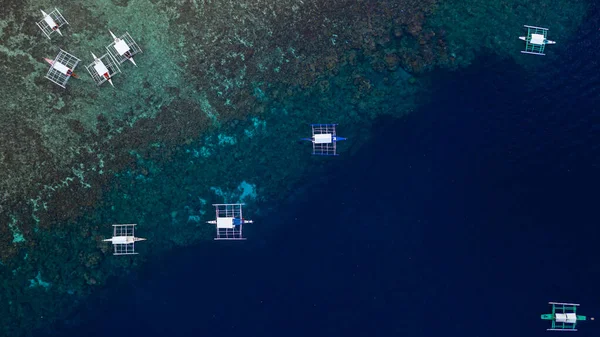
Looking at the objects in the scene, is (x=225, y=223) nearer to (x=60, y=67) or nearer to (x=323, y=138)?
(x=323, y=138)

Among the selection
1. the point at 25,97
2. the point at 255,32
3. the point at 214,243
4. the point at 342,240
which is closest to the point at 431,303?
the point at 342,240

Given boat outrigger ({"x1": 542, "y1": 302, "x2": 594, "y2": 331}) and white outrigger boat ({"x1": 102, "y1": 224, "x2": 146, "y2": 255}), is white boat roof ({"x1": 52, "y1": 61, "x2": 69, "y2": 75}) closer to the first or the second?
white outrigger boat ({"x1": 102, "y1": 224, "x2": 146, "y2": 255})

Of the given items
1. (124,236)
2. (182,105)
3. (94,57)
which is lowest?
(124,236)

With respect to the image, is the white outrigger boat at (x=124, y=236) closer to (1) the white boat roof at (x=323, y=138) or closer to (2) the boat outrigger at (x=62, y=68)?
(2) the boat outrigger at (x=62, y=68)

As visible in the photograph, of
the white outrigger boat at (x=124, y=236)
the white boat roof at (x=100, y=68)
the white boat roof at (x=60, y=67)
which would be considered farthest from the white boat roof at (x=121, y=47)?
the white outrigger boat at (x=124, y=236)

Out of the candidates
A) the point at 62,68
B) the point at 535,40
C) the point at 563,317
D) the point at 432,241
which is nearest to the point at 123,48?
the point at 62,68

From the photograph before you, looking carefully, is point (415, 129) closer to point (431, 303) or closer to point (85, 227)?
point (431, 303)
